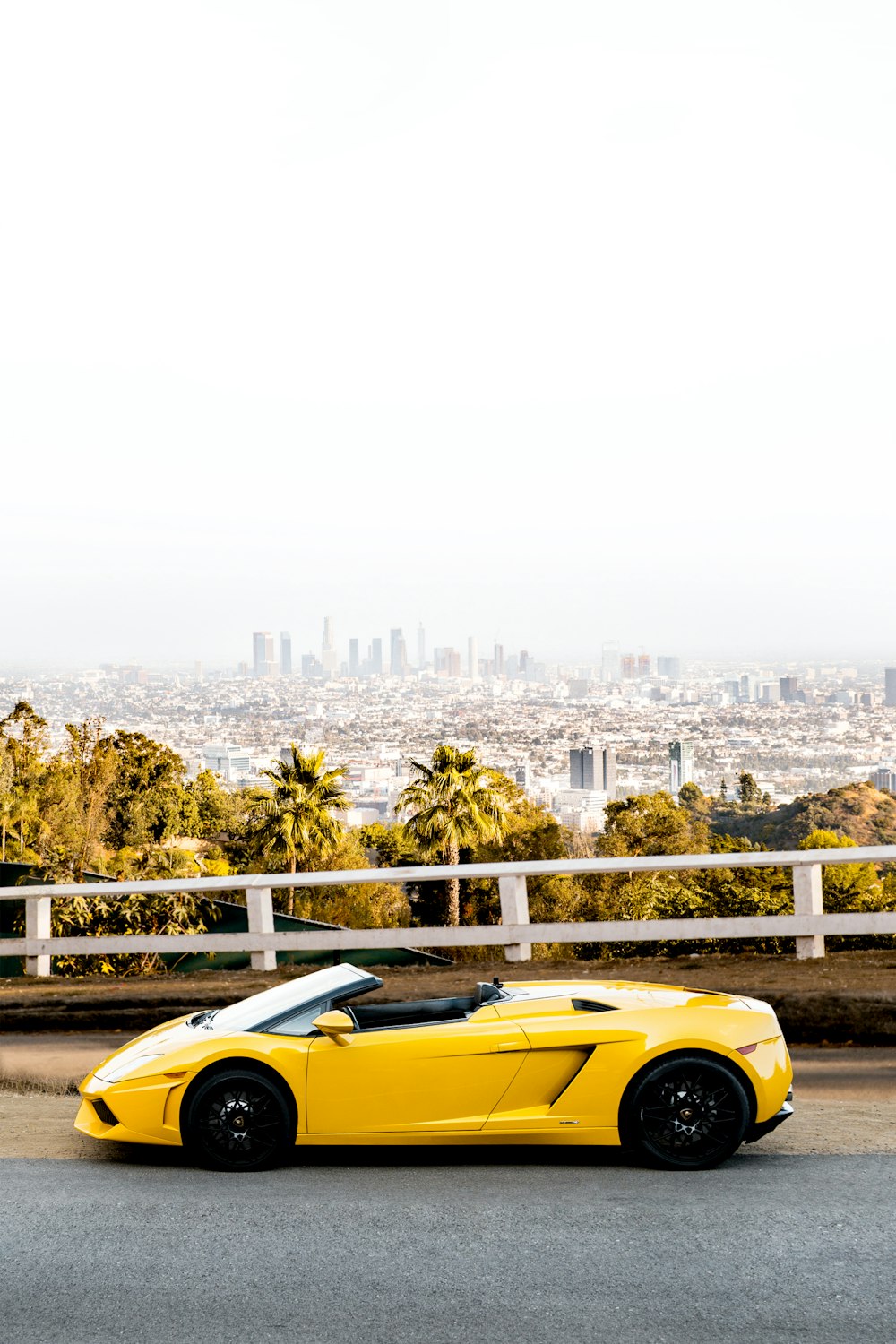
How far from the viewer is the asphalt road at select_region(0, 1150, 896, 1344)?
4.66 m

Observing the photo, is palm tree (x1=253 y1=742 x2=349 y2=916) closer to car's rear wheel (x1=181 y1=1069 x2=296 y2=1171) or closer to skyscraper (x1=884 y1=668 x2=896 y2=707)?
car's rear wheel (x1=181 y1=1069 x2=296 y2=1171)

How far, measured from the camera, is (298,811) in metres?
69.9

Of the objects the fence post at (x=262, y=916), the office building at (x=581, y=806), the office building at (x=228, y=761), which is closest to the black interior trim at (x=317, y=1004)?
the fence post at (x=262, y=916)

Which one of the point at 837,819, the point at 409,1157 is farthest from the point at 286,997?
the point at 837,819

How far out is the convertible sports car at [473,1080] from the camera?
6430 millimetres

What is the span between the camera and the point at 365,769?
5719 inches

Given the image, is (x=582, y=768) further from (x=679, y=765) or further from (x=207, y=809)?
(x=207, y=809)

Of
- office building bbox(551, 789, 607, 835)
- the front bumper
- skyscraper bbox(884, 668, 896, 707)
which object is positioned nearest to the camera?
the front bumper

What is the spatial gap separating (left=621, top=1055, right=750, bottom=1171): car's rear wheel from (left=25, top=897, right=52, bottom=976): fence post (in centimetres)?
710

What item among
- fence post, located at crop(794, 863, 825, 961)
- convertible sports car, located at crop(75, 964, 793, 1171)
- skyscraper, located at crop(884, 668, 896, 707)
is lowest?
convertible sports car, located at crop(75, 964, 793, 1171)

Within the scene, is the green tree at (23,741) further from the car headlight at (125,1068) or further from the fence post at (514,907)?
the car headlight at (125,1068)

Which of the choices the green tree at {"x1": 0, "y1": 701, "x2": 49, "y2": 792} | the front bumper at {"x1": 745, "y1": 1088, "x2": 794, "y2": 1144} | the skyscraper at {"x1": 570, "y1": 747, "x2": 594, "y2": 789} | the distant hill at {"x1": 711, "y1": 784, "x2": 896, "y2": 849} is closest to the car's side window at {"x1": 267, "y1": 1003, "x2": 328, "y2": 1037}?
the front bumper at {"x1": 745, "y1": 1088, "x2": 794, "y2": 1144}

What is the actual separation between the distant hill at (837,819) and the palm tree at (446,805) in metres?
20.6

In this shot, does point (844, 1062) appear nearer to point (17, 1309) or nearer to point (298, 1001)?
point (298, 1001)
